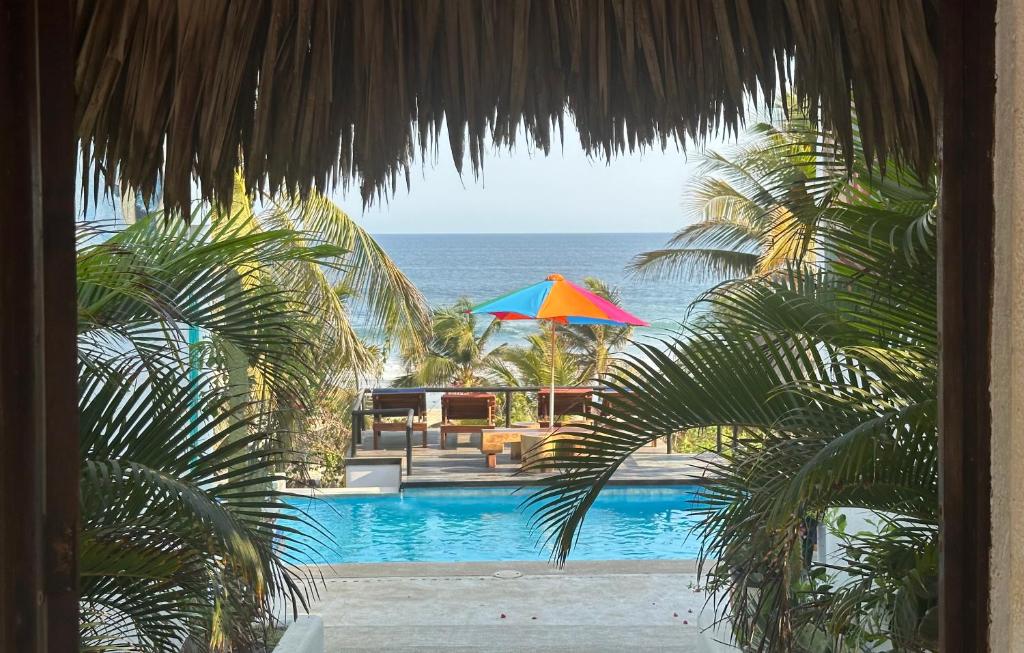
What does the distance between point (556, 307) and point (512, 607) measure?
21.0 feet

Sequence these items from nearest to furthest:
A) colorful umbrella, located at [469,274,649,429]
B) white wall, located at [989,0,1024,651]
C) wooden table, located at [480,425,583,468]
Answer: white wall, located at [989,0,1024,651], wooden table, located at [480,425,583,468], colorful umbrella, located at [469,274,649,429]

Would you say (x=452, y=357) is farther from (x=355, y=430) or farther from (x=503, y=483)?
(x=503, y=483)

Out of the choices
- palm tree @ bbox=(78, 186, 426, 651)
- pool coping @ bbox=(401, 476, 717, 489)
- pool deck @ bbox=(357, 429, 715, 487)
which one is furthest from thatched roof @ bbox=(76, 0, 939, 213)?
pool coping @ bbox=(401, 476, 717, 489)

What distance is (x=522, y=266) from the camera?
61281 millimetres

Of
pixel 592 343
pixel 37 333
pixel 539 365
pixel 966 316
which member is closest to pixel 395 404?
pixel 539 365

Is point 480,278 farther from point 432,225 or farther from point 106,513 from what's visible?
point 106,513

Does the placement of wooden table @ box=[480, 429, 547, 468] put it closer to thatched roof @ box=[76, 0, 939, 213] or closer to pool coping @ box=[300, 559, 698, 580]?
pool coping @ box=[300, 559, 698, 580]

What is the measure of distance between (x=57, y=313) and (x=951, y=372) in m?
1.14

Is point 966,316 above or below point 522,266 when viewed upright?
below

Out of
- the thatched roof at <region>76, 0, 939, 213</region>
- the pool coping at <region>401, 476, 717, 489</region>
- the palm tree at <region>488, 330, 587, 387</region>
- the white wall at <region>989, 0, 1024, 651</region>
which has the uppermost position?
the thatched roof at <region>76, 0, 939, 213</region>

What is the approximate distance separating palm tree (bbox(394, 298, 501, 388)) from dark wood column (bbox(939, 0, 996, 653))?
1512cm

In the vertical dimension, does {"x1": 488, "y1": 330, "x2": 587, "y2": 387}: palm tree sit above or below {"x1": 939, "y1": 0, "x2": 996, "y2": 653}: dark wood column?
below

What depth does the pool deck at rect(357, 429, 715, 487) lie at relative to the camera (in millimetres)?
11000

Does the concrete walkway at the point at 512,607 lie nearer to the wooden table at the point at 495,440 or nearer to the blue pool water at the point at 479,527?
the blue pool water at the point at 479,527
